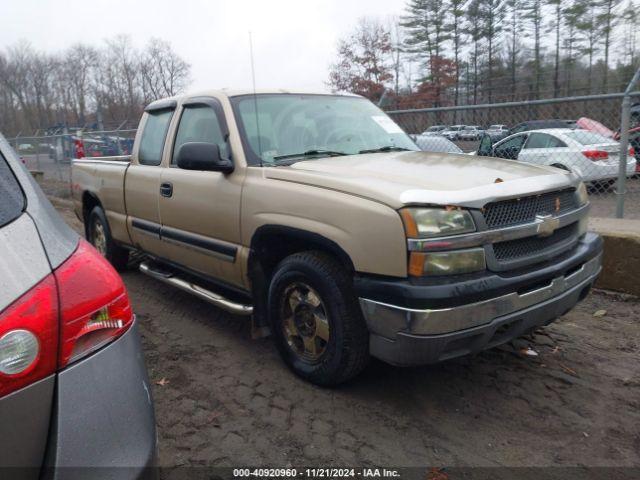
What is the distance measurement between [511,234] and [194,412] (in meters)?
2.01

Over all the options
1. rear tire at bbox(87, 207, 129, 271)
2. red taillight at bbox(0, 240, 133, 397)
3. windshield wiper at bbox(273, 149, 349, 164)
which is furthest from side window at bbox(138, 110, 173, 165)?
red taillight at bbox(0, 240, 133, 397)

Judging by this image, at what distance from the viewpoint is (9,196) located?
167 centimetres

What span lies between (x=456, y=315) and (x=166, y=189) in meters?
2.70

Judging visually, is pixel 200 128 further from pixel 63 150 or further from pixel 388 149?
pixel 63 150

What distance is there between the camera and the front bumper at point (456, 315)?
2484 mm

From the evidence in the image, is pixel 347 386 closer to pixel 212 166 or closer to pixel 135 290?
pixel 212 166

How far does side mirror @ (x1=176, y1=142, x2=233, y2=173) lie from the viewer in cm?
343

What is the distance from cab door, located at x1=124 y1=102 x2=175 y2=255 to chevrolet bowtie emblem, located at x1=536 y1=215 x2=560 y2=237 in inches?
118

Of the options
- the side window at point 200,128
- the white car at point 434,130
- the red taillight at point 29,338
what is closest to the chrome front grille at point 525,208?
the side window at point 200,128

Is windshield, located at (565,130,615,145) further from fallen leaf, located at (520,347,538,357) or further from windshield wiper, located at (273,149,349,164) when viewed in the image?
windshield wiper, located at (273,149,349,164)

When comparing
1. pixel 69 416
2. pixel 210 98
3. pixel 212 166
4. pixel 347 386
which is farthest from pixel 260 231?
pixel 69 416

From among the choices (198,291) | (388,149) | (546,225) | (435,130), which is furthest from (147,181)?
(435,130)

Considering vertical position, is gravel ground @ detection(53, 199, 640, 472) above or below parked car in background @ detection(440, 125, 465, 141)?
below

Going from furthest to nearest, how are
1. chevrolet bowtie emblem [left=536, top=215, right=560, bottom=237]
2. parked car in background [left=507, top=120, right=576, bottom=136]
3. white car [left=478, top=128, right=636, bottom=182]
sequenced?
parked car in background [left=507, top=120, right=576, bottom=136] → white car [left=478, top=128, right=636, bottom=182] → chevrolet bowtie emblem [left=536, top=215, right=560, bottom=237]
